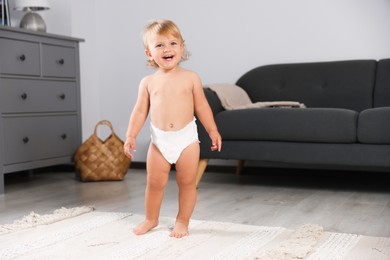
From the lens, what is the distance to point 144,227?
6.29ft

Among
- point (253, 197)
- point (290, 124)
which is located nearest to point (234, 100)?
point (290, 124)

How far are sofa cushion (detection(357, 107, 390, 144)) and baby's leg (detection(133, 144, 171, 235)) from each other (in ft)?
3.91

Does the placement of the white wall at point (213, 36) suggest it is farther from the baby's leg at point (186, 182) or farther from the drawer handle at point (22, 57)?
the baby's leg at point (186, 182)

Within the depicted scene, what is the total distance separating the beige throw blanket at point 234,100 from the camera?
306cm

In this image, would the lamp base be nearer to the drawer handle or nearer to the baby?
the drawer handle

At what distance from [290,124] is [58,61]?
1509mm

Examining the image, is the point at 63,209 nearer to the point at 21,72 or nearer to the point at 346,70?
the point at 21,72

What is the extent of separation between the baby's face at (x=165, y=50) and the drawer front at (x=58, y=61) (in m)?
1.58

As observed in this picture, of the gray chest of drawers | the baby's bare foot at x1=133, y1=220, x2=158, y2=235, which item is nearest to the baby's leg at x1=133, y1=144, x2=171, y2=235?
the baby's bare foot at x1=133, y1=220, x2=158, y2=235

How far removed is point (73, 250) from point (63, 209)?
668 millimetres

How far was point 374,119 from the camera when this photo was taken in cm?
265

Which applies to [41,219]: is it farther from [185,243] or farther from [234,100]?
[234,100]

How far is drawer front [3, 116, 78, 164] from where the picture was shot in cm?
304

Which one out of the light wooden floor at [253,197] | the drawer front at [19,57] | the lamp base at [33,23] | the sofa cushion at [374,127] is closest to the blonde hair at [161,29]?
the light wooden floor at [253,197]
